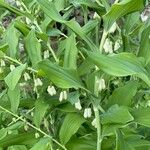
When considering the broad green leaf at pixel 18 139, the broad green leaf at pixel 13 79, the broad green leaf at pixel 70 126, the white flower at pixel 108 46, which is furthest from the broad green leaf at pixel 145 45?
the broad green leaf at pixel 18 139

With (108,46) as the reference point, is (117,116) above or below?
below

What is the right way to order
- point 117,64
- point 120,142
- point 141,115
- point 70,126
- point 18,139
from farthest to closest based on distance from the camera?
point 18,139 < point 70,126 < point 141,115 < point 120,142 < point 117,64

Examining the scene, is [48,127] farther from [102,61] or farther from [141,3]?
[141,3]

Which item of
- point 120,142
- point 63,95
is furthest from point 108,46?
point 120,142

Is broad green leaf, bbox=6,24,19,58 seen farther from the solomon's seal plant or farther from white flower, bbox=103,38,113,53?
white flower, bbox=103,38,113,53

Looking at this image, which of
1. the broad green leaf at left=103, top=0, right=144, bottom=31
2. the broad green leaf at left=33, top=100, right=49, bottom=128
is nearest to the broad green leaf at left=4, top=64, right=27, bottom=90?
the broad green leaf at left=33, top=100, right=49, bottom=128

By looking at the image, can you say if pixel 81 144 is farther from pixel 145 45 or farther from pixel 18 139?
pixel 145 45

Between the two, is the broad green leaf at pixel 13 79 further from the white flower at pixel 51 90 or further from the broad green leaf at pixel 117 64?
the broad green leaf at pixel 117 64
